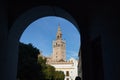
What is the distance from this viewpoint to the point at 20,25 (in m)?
4.90

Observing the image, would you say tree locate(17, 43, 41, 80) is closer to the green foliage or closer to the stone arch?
the green foliage

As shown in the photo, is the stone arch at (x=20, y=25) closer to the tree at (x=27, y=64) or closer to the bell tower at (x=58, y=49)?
the tree at (x=27, y=64)

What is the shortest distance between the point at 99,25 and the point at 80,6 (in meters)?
0.92

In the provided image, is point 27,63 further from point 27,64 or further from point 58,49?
point 58,49

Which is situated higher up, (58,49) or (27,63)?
(58,49)

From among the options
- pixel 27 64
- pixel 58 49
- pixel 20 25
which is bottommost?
pixel 20 25

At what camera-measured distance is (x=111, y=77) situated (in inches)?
126

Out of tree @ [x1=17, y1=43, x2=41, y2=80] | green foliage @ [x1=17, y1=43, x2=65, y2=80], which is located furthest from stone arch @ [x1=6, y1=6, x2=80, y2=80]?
tree @ [x1=17, y1=43, x2=41, y2=80]

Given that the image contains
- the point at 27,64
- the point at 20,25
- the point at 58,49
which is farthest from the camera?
the point at 58,49

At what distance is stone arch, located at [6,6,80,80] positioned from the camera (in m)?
4.56

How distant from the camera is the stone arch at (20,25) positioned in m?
4.56

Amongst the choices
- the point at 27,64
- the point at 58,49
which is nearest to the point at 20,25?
the point at 27,64

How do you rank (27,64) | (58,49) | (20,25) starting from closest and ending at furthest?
(20,25) < (27,64) < (58,49)

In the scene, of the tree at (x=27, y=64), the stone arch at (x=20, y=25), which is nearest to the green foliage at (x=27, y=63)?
the tree at (x=27, y=64)
